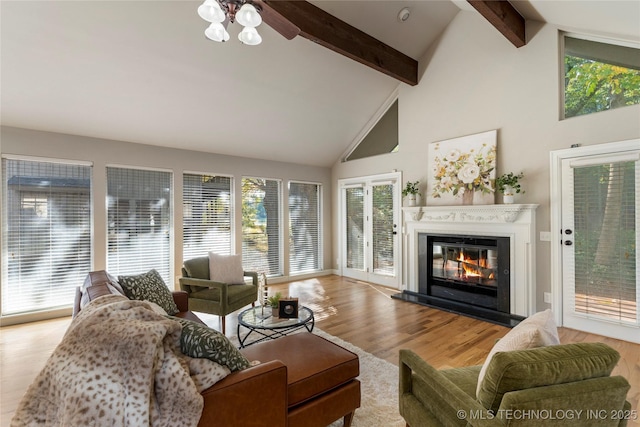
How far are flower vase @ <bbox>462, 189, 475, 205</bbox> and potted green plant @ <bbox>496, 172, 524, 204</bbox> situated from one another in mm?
416

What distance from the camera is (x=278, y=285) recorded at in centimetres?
576

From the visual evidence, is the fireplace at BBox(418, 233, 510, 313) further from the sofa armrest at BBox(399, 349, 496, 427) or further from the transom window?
the sofa armrest at BBox(399, 349, 496, 427)

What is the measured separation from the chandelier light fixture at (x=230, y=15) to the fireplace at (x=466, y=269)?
369 cm

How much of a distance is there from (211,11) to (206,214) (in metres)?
3.62

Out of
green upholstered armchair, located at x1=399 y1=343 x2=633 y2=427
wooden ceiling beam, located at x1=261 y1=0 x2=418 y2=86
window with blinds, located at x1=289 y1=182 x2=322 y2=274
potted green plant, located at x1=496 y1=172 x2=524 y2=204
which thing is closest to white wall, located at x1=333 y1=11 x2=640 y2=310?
potted green plant, located at x1=496 y1=172 x2=524 y2=204

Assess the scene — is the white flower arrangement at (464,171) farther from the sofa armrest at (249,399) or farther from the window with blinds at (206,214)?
the sofa armrest at (249,399)

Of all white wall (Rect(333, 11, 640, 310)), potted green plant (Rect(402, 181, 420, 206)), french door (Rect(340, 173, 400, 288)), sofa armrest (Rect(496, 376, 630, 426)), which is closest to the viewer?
sofa armrest (Rect(496, 376, 630, 426))

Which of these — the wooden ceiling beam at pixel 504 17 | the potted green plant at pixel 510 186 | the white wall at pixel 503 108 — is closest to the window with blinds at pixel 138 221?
the white wall at pixel 503 108

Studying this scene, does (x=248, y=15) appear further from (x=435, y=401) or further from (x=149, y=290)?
(x=435, y=401)

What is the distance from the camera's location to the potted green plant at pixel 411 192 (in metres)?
4.76

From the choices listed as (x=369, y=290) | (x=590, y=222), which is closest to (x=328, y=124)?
(x=369, y=290)

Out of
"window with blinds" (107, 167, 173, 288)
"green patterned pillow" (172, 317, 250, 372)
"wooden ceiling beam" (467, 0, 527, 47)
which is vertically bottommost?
"green patterned pillow" (172, 317, 250, 372)

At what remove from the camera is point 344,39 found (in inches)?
151

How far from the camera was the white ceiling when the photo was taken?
287 centimetres
